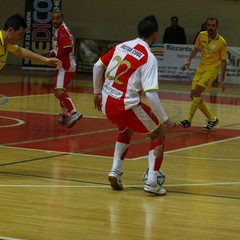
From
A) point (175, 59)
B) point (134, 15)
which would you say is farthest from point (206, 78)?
point (134, 15)

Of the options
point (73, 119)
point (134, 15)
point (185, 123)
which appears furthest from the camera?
point (134, 15)

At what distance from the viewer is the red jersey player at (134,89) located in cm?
830

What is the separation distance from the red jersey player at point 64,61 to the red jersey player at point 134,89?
18.1 ft

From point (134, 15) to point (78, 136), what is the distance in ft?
57.8

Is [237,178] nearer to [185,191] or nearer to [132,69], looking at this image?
[185,191]

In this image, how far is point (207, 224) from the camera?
7238mm

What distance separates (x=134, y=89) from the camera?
329 inches

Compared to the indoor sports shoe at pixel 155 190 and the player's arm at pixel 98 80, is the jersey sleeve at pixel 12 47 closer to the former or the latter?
the player's arm at pixel 98 80

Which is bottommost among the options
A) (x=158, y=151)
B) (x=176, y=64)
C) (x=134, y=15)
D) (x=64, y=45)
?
(x=176, y=64)

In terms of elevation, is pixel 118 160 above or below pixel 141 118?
below

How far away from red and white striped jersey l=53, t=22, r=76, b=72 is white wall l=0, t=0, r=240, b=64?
49.1 ft

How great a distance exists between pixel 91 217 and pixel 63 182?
1.73 meters

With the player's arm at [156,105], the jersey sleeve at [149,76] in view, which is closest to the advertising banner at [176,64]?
the jersey sleeve at [149,76]

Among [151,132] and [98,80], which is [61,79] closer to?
[98,80]
